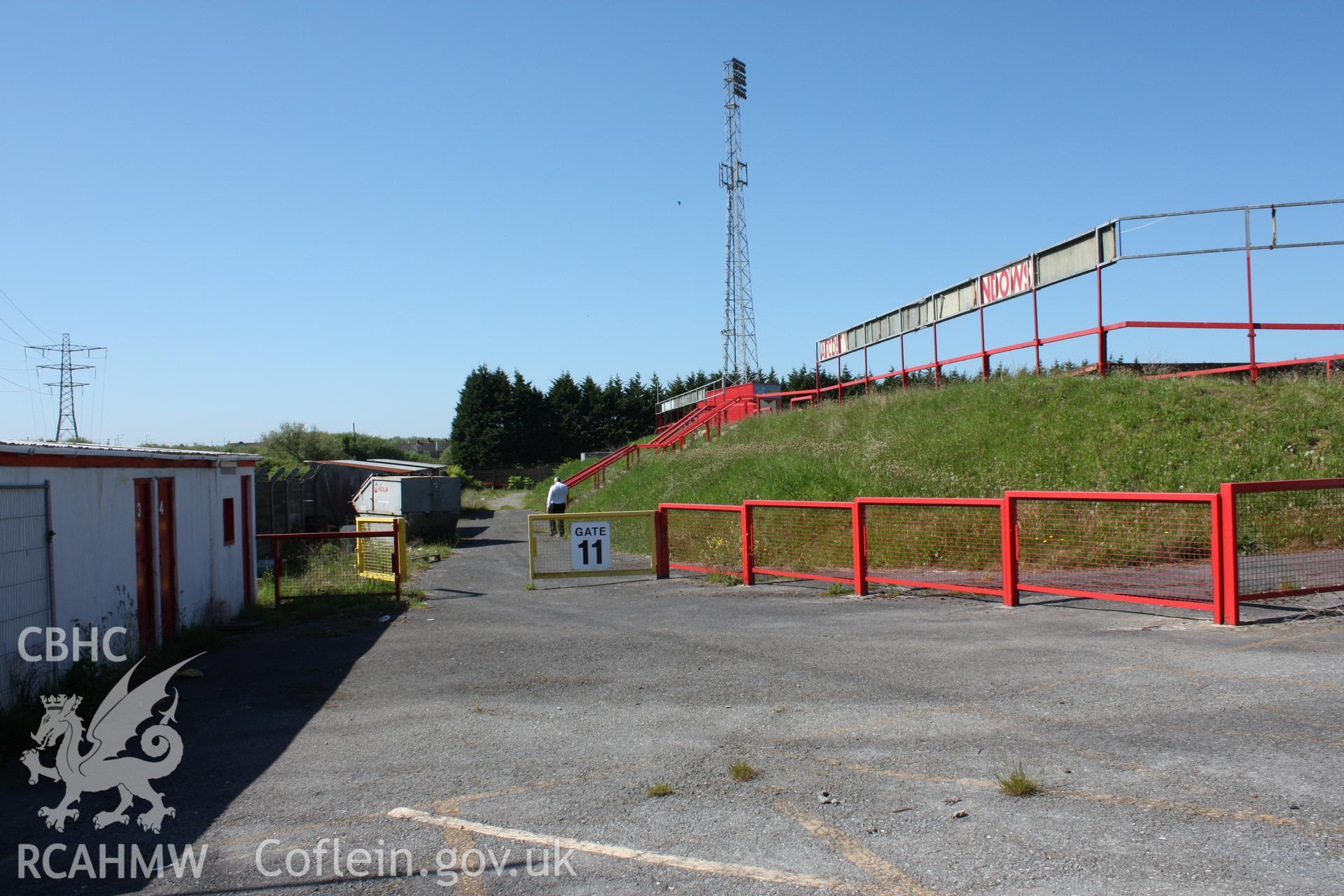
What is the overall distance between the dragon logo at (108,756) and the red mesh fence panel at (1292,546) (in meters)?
9.63

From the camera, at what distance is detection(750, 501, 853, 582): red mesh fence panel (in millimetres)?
13461

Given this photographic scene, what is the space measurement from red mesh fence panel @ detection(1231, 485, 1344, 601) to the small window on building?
12798 millimetres

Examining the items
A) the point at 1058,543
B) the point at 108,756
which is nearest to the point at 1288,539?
the point at 1058,543

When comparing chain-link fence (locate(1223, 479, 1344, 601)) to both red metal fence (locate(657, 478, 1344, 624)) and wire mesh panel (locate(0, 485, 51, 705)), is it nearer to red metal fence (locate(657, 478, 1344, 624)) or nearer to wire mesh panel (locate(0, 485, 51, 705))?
red metal fence (locate(657, 478, 1344, 624))

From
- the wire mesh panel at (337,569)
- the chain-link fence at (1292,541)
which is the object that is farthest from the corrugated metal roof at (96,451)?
the chain-link fence at (1292,541)

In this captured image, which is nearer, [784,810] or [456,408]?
[784,810]

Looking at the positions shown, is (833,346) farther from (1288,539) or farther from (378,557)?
(1288,539)

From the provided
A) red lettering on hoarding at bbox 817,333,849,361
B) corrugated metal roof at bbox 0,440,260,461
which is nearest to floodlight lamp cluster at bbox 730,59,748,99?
red lettering on hoarding at bbox 817,333,849,361

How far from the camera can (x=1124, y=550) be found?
11023mm

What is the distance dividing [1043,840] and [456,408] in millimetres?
77609

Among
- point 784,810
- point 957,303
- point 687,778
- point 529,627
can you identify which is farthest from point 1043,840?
point 957,303

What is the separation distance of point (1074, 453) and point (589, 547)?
850 cm

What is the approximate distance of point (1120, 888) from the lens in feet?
12.7

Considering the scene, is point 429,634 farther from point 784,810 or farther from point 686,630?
point 784,810
